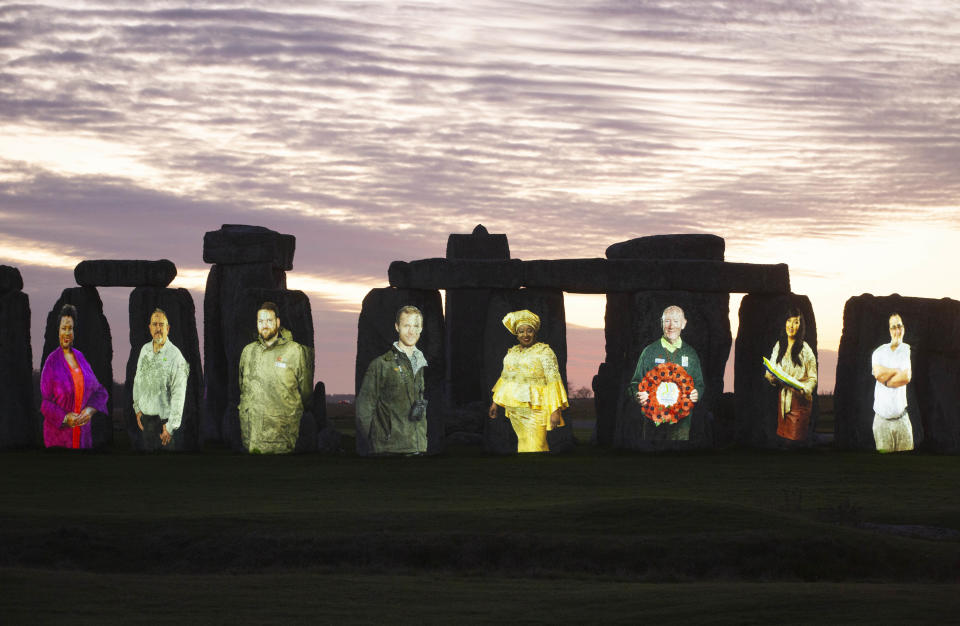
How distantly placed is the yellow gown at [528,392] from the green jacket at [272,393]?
13.9 ft

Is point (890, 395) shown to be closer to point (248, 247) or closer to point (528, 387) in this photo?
point (528, 387)

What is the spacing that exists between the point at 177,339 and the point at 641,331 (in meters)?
9.88

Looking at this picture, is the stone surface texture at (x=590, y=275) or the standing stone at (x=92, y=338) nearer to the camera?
the stone surface texture at (x=590, y=275)

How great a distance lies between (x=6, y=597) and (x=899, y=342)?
21.8 m

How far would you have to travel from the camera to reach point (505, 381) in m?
28.9

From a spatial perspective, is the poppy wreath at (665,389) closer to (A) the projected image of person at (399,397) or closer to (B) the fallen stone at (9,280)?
(A) the projected image of person at (399,397)

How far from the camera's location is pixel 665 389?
29.3 metres

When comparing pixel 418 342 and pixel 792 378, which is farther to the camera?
pixel 792 378

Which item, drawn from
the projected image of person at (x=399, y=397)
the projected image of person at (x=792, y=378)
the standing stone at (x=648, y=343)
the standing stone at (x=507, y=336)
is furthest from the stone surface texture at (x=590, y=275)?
the projected image of person at (x=792, y=378)

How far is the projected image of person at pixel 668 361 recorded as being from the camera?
29.4 metres

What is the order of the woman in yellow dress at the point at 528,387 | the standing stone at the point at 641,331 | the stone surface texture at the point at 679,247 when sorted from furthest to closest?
the stone surface texture at the point at 679,247 < the standing stone at the point at 641,331 < the woman in yellow dress at the point at 528,387

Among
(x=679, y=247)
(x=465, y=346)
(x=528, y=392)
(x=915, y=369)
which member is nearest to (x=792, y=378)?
(x=915, y=369)

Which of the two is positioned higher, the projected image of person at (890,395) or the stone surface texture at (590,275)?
the stone surface texture at (590,275)

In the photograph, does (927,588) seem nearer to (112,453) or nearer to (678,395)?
(678,395)
